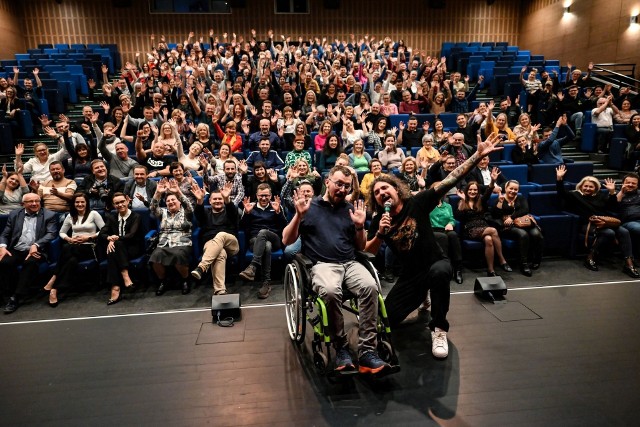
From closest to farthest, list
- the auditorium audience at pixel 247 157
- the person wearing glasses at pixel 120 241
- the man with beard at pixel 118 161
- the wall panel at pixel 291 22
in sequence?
the person wearing glasses at pixel 120 241 < the auditorium audience at pixel 247 157 < the man with beard at pixel 118 161 < the wall panel at pixel 291 22

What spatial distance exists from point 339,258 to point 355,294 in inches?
9.0

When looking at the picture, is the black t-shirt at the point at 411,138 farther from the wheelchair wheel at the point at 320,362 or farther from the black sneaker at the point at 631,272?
the wheelchair wheel at the point at 320,362

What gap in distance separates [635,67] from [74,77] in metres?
9.27

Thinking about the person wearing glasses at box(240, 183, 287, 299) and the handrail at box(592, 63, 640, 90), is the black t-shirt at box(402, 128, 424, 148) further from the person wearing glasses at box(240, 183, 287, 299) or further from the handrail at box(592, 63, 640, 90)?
the handrail at box(592, 63, 640, 90)

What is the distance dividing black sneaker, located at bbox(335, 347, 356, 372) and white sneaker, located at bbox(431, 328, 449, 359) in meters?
0.50

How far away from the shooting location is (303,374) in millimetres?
2002

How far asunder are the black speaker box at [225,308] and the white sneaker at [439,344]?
1196mm

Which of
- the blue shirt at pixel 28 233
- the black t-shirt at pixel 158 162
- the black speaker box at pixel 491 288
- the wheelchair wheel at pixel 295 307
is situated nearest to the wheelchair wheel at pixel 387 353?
the wheelchair wheel at pixel 295 307

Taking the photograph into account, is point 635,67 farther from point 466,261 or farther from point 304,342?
point 304,342

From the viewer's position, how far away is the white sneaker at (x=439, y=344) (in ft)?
6.86

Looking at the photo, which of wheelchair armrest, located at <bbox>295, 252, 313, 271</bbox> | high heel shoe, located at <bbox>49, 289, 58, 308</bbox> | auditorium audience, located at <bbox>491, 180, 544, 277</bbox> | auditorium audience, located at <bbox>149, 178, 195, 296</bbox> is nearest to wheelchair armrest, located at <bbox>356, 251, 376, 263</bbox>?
wheelchair armrest, located at <bbox>295, 252, 313, 271</bbox>

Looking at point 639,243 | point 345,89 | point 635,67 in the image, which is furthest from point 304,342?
point 635,67

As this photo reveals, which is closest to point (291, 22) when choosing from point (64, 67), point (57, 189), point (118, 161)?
point (64, 67)

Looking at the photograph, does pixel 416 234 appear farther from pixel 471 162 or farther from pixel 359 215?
pixel 471 162
